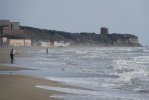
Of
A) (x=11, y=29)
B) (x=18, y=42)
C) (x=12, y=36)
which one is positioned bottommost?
(x=18, y=42)

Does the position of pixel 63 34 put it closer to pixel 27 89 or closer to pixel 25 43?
pixel 25 43

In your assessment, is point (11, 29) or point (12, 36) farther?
point (11, 29)

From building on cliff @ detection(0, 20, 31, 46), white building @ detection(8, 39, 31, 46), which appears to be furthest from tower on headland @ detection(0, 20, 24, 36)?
white building @ detection(8, 39, 31, 46)

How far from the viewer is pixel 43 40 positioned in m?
168

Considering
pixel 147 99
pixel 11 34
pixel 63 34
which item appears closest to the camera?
pixel 147 99

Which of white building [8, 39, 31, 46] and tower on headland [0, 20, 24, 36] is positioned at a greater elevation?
tower on headland [0, 20, 24, 36]

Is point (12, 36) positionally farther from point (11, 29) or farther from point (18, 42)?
point (11, 29)

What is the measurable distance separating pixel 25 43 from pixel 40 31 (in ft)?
170

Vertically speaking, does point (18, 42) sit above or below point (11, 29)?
below

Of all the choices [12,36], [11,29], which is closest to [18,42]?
[12,36]

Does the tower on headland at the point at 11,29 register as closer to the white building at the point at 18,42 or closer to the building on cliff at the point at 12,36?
the building on cliff at the point at 12,36

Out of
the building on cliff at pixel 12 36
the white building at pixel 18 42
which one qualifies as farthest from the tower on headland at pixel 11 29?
the white building at pixel 18 42

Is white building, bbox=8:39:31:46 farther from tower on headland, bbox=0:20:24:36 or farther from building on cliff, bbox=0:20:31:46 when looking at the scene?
tower on headland, bbox=0:20:24:36

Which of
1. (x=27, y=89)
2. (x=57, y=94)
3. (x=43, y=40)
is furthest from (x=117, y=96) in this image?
(x=43, y=40)
